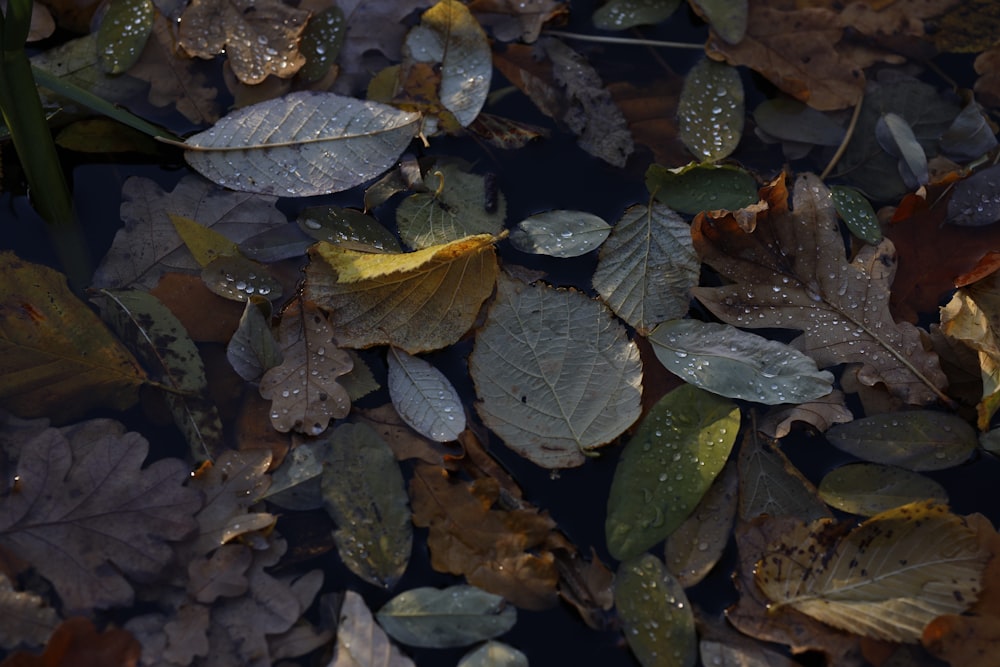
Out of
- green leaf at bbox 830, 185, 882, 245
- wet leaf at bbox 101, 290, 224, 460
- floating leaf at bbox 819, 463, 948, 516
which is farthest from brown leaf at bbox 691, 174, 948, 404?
wet leaf at bbox 101, 290, 224, 460

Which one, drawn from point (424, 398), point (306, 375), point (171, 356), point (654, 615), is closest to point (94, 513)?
point (171, 356)

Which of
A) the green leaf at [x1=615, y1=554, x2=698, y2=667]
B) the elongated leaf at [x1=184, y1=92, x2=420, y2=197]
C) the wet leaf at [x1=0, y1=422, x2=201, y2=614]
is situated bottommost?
the green leaf at [x1=615, y1=554, x2=698, y2=667]

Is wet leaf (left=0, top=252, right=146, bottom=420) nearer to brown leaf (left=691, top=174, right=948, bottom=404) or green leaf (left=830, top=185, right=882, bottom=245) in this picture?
brown leaf (left=691, top=174, right=948, bottom=404)

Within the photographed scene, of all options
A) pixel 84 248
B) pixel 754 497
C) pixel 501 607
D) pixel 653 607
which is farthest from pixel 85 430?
pixel 754 497

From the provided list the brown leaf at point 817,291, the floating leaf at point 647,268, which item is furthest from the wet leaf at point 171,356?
the brown leaf at point 817,291

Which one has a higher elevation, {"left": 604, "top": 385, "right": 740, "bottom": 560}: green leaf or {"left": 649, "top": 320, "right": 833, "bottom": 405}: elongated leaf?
{"left": 649, "top": 320, "right": 833, "bottom": 405}: elongated leaf

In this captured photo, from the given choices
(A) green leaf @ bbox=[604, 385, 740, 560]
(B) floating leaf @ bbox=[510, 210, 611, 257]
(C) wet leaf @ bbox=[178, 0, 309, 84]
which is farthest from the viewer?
(C) wet leaf @ bbox=[178, 0, 309, 84]

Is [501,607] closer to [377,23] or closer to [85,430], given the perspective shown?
[85,430]

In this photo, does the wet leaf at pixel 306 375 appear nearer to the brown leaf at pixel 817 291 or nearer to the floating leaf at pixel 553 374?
the floating leaf at pixel 553 374
